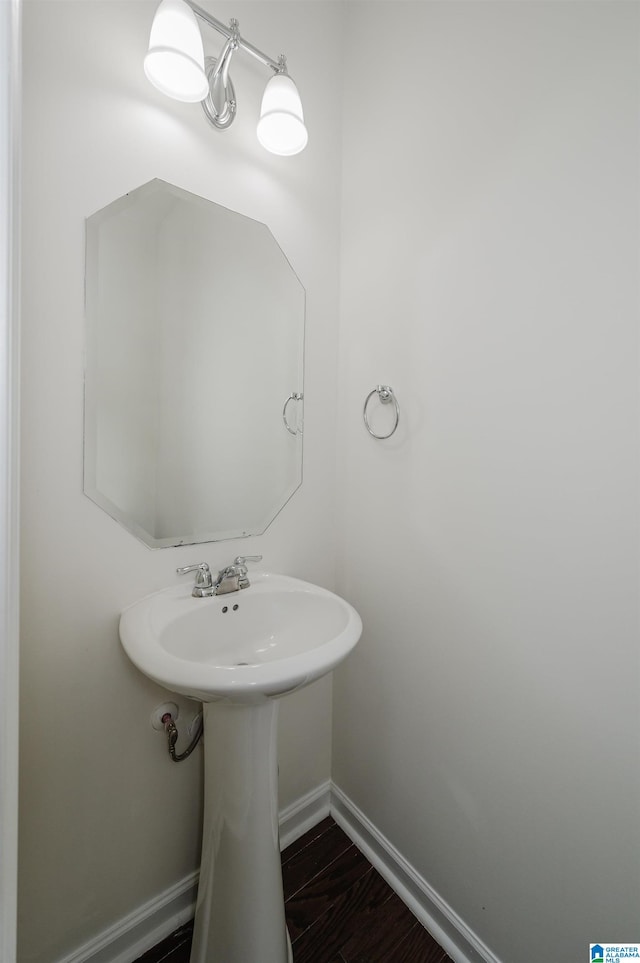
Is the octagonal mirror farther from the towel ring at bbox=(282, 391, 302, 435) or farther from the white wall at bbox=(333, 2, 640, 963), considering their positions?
the white wall at bbox=(333, 2, 640, 963)

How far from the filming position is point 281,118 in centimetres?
107

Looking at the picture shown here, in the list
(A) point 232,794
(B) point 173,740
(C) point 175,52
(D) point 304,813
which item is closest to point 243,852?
(A) point 232,794

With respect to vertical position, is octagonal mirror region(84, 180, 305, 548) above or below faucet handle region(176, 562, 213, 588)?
above

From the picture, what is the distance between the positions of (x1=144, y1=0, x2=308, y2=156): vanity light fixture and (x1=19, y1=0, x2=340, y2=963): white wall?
→ 64 millimetres

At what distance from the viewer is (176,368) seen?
1083 mm

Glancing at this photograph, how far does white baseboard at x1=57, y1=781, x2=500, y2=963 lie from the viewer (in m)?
1.00

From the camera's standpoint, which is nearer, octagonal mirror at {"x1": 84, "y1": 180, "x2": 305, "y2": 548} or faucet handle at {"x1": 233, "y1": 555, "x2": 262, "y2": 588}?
octagonal mirror at {"x1": 84, "y1": 180, "x2": 305, "y2": 548}

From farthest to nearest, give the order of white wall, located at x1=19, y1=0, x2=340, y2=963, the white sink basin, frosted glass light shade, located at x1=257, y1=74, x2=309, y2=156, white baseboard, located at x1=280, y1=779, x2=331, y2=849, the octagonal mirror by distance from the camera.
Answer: white baseboard, located at x1=280, y1=779, x2=331, y2=849 < frosted glass light shade, located at x1=257, y1=74, x2=309, y2=156 < the octagonal mirror < white wall, located at x1=19, y1=0, x2=340, y2=963 < the white sink basin

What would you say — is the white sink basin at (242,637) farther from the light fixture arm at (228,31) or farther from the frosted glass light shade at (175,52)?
the light fixture arm at (228,31)

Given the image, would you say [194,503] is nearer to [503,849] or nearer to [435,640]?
[435,640]

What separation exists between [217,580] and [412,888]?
1046 mm

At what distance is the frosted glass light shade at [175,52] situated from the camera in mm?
859

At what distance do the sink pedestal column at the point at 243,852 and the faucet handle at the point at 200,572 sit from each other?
29cm

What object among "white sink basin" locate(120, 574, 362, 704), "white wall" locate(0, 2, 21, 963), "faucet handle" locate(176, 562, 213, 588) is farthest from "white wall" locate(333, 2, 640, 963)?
"white wall" locate(0, 2, 21, 963)
